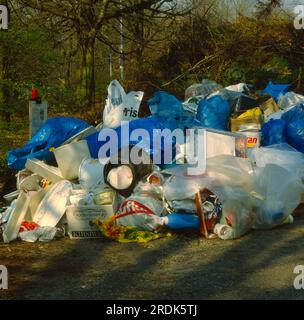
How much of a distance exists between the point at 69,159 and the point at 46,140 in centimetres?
63

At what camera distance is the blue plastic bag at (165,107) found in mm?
6402

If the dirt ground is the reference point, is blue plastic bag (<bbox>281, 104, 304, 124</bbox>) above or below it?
above

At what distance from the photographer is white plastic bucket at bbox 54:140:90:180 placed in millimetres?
5598

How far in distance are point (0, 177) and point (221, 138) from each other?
8.82ft

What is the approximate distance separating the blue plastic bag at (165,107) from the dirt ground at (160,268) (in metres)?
1.96

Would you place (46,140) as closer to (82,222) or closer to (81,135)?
(81,135)

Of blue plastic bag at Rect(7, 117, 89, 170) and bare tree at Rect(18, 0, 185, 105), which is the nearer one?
blue plastic bag at Rect(7, 117, 89, 170)

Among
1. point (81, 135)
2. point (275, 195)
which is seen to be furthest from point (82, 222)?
point (275, 195)

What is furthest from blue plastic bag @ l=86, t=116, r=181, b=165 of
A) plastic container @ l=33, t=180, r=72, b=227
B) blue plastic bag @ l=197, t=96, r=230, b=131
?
blue plastic bag @ l=197, t=96, r=230, b=131

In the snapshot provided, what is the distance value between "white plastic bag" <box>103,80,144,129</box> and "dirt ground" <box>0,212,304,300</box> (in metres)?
2.12

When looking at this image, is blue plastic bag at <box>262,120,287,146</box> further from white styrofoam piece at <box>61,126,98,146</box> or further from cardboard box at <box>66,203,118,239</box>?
cardboard box at <box>66,203,118,239</box>

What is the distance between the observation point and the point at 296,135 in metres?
6.36

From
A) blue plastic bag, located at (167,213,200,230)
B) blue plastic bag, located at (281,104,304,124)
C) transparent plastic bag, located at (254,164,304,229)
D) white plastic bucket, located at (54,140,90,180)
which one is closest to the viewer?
blue plastic bag, located at (167,213,200,230)

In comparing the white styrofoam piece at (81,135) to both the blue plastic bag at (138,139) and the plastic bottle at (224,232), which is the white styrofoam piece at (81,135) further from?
the plastic bottle at (224,232)
